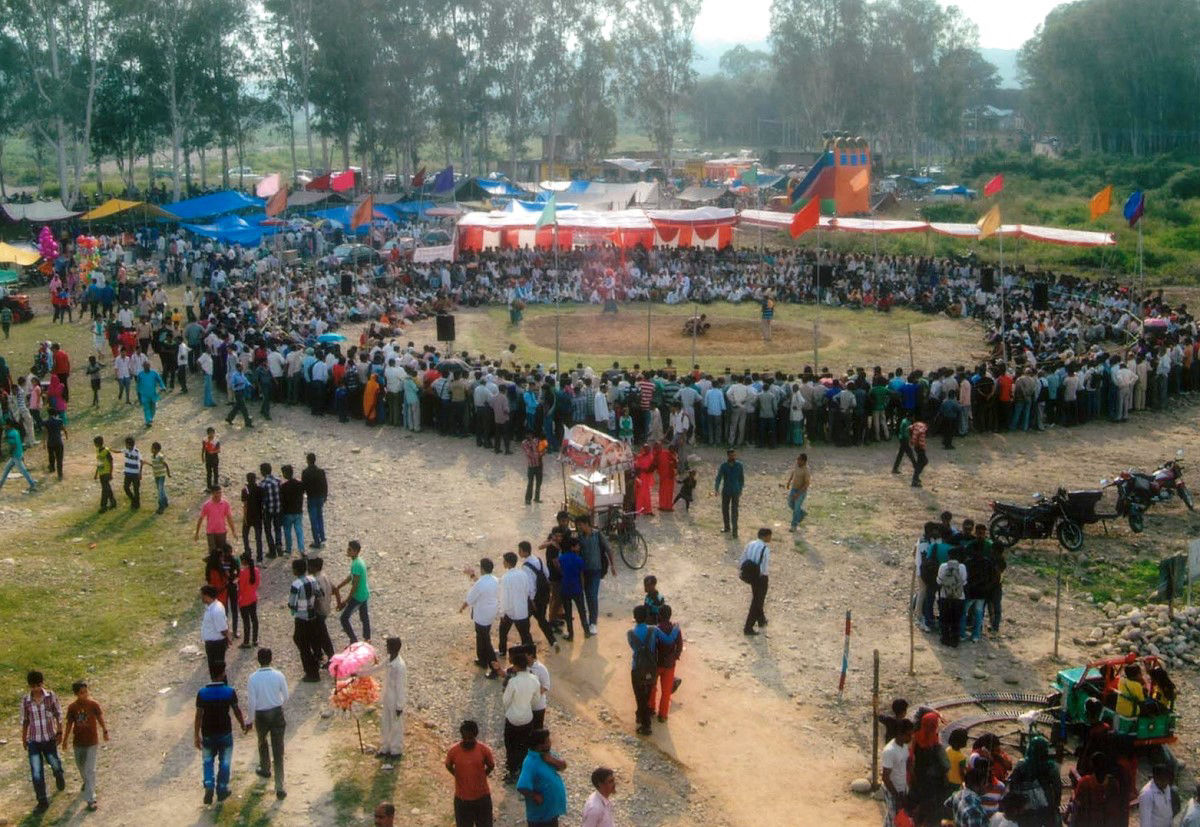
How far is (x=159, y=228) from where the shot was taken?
1676 inches

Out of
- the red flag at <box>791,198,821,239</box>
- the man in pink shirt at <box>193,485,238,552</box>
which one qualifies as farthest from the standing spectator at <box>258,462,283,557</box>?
the red flag at <box>791,198,821,239</box>

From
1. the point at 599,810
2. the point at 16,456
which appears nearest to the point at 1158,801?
the point at 599,810

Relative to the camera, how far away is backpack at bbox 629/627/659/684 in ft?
32.7

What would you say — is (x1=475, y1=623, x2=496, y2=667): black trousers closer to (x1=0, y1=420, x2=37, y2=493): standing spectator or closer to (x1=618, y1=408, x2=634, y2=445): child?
(x1=618, y1=408, x2=634, y2=445): child

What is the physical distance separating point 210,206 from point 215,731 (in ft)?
119

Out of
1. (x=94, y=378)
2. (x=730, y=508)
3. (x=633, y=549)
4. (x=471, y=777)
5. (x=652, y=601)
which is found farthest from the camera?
(x=94, y=378)

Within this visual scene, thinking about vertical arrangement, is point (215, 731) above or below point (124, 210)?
below

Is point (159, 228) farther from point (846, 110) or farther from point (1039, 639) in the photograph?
point (846, 110)

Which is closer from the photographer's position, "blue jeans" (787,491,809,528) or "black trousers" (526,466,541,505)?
"blue jeans" (787,491,809,528)

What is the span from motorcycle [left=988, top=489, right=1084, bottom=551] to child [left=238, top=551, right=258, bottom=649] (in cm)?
902

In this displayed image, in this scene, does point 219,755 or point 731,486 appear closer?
point 219,755

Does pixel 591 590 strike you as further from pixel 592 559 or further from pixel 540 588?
pixel 540 588

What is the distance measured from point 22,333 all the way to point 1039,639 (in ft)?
81.9

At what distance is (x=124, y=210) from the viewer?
4003 cm
